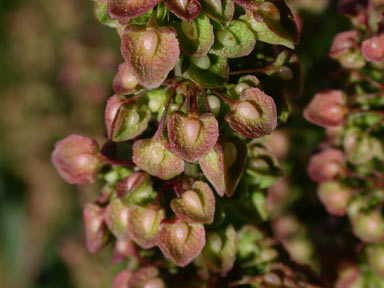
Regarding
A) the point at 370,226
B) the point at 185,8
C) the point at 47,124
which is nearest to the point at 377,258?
the point at 370,226

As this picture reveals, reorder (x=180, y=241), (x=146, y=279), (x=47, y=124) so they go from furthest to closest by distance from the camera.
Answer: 1. (x=47, y=124)
2. (x=146, y=279)
3. (x=180, y=241)

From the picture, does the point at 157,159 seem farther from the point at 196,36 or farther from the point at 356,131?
the point at 356,131

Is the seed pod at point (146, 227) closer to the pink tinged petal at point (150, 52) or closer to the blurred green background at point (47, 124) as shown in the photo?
the pink tinged petal at point (150, 52)

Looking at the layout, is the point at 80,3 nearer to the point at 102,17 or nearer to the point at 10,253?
the point at 10,253

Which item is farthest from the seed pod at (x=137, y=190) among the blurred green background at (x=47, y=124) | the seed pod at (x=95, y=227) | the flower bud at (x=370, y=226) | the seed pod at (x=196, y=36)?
the blurred green background at (x=47, y=124)

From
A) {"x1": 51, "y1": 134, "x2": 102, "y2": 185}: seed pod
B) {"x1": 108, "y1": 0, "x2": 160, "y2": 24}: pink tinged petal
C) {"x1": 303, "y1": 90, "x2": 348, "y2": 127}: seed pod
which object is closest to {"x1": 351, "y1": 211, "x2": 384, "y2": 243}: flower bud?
{"x1": 303, "y1": 90, "x2": 348, "y2": 127}: seed pod

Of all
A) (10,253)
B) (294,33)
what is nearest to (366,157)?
A: (294,33)
